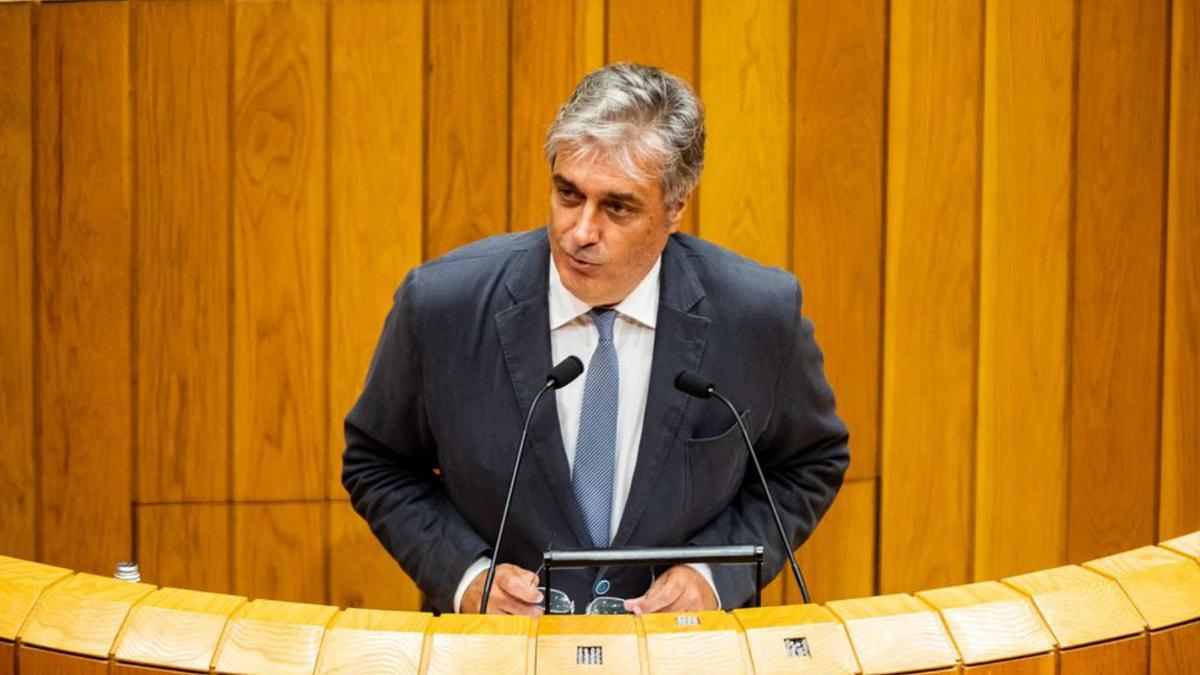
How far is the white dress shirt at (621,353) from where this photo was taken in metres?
2.39

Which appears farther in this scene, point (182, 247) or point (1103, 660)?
point (182, 247)

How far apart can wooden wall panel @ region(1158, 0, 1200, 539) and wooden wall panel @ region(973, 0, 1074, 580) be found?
0.66 feet

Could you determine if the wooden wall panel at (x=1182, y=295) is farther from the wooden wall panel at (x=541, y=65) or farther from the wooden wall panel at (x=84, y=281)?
the wooden wall panel at (x=84, y=281)

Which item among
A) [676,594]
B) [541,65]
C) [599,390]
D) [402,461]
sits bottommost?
[676,594]

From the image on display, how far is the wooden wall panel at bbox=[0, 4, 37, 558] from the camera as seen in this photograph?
3045 mm

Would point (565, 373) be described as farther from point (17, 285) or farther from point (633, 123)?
point (17, 285)

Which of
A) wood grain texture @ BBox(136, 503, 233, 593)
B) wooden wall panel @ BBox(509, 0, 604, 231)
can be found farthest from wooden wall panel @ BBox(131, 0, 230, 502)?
wooden wall panel @ BBox(509, 0, 604, 231)

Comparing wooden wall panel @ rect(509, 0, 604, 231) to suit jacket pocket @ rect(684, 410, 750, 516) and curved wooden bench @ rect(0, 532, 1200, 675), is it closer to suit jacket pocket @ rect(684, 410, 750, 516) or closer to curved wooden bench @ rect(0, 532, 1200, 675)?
suit jacket pocket @ rect(684, 410, 750, 516)

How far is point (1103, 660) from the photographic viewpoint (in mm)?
1525

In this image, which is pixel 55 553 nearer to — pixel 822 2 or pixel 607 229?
pixel 607 229

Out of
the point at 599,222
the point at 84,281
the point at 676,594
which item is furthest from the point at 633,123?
the point at 84,281

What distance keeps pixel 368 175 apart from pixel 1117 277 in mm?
1464

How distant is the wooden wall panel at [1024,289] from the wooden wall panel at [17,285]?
1785mm

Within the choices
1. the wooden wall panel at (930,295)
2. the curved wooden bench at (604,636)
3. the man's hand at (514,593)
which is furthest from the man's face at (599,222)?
the wooden wall panel at (930,295)
